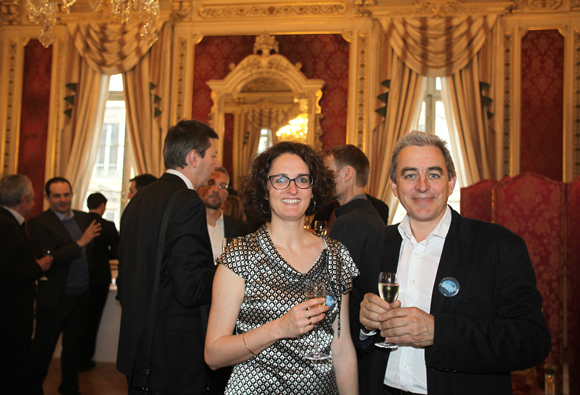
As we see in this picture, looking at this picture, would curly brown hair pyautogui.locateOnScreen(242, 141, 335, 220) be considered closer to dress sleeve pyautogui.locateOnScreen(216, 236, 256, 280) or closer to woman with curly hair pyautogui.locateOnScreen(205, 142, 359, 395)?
woman with curly hair pyautogui.locateOnScreen(205, 142, 359, 395)

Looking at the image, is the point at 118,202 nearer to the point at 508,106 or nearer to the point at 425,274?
the point at 508,106

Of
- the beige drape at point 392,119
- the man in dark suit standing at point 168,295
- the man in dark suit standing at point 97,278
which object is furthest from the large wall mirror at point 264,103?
the man in dark suit standing at point 168,295

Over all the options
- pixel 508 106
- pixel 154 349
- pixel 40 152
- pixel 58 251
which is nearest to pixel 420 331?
pixel 154 349

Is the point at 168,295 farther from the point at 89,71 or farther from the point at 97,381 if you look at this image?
the point at 89,71

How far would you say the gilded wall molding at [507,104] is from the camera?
6.07 metres

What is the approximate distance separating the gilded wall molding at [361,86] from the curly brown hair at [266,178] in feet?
14.8

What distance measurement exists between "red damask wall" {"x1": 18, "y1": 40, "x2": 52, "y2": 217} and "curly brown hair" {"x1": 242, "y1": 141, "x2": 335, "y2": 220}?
6044mm

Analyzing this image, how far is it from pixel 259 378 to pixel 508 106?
5.57 metres

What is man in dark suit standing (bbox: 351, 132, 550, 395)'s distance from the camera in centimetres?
154

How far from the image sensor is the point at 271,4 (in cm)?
660

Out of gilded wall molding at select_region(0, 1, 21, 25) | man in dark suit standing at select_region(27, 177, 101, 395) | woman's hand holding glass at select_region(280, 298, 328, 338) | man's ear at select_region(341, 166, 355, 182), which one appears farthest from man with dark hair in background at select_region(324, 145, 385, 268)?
gilded wall molding at select_region(0, 1, 21, 25)

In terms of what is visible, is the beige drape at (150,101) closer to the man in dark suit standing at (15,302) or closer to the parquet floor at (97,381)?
the parquet floor at (97,381)

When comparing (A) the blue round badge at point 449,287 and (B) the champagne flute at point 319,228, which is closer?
(A) the blue round badge at point 449,287

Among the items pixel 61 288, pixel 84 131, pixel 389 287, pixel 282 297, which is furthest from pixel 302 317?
pixel 84 131
